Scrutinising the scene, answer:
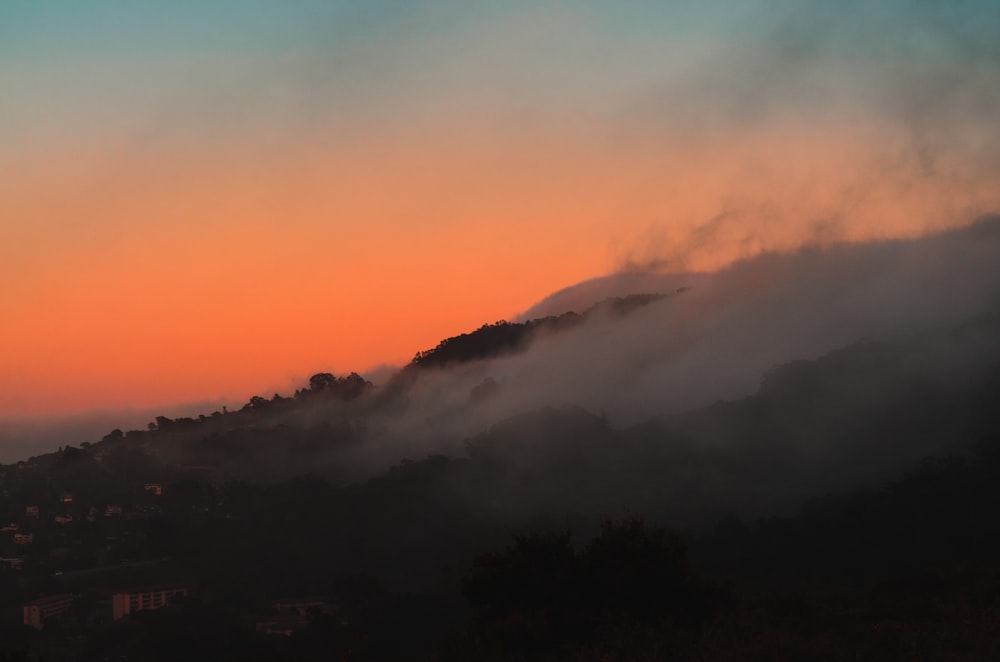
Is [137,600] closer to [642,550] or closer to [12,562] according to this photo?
[12,562]

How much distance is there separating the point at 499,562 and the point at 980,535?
3273 inches

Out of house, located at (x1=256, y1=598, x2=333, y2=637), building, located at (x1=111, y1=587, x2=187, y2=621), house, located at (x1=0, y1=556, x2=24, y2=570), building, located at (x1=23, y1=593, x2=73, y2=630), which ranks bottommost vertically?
house, located at (x1=256, y1=598, x2=333, y2=637)

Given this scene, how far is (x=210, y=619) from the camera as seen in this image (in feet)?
389

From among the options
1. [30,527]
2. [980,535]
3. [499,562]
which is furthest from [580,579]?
[30,527]

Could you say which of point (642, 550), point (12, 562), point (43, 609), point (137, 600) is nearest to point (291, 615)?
point (137, 600)

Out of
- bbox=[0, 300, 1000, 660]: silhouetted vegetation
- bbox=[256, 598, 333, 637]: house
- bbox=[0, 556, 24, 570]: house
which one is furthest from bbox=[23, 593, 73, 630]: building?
bbox=[0, 556, 24, 570]: house

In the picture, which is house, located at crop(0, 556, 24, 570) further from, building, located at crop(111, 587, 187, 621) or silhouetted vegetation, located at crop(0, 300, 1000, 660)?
building, located at crop(111, 587, 187, 621)

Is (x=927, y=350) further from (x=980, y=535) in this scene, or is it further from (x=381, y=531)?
(x=381, y=531)

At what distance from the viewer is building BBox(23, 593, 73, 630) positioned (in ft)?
429

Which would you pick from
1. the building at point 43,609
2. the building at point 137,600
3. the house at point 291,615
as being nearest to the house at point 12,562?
the building at point 43,609

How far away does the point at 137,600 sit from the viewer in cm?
13775

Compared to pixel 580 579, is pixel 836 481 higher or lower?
lower

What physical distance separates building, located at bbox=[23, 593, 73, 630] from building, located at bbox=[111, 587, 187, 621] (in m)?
6.00

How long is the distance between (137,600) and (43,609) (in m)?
11.7
